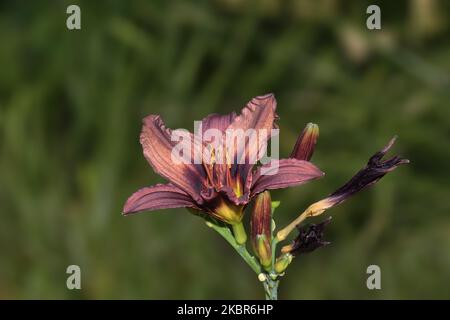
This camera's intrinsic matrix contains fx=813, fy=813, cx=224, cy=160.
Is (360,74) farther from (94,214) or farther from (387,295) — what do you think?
(94,214)

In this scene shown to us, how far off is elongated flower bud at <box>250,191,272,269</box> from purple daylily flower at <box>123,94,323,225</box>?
10 mm

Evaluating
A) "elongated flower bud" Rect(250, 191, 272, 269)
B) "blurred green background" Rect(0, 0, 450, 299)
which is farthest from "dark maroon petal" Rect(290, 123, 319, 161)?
"blurred green background" Rect(0, 0, 450, 299)

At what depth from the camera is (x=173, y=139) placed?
1.56ft

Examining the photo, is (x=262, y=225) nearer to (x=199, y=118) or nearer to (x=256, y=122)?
(x=256, y=122)

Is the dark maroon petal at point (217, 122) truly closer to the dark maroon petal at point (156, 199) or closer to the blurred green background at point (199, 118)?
the dark maroon petal at point (156, 199)

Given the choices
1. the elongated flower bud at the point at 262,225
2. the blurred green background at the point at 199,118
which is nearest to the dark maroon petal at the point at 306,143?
the elongated flower bud at the point at 262,225

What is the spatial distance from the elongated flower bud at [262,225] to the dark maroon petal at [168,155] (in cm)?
4

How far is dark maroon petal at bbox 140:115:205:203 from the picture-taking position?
466 mm

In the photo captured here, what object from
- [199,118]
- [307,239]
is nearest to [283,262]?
[307,239]

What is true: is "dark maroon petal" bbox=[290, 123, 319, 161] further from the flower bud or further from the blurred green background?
the blurred green background

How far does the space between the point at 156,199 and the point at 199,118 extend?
75.8 inches

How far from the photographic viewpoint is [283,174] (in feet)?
1.49

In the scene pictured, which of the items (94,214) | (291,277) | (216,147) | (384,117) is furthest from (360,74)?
(216,147)

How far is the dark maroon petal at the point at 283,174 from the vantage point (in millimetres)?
450
